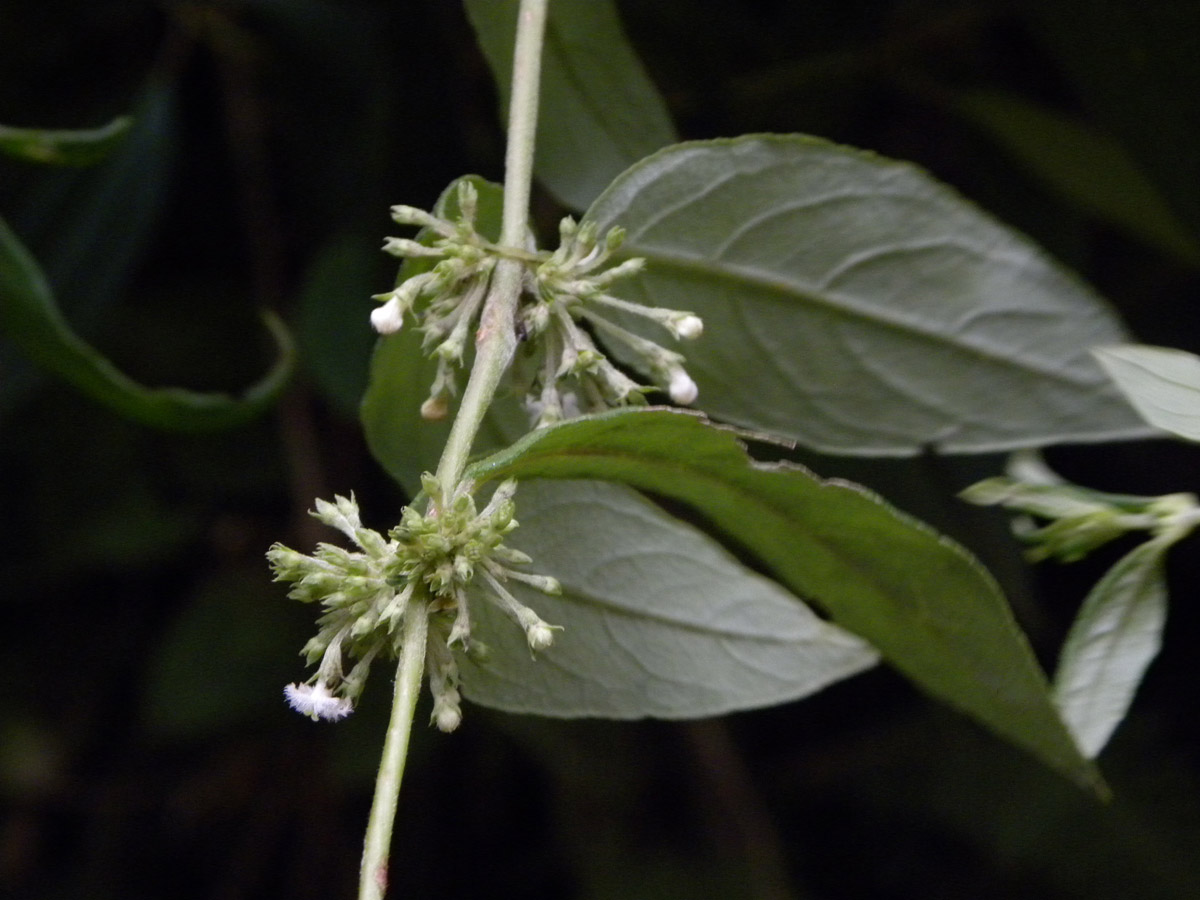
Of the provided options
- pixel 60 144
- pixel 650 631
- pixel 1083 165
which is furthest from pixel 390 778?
pixel 1083 165

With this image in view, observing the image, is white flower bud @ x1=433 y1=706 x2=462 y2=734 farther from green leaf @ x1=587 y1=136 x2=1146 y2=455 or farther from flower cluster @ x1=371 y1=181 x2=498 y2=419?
green leaf @ x1=587 y1=136 x2=1146 y2=455

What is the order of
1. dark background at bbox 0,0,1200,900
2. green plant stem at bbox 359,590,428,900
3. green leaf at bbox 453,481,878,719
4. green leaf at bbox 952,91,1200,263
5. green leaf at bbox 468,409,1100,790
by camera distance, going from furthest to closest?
dark background at bbox 0,0,1200,900 → green leaf at bbox 952,91,1200,263 → green leaf at bbox 453,481,878,719 → green leaf at bbox 468,409,1100,790 → green plant stem at bbox 359,590,428,900

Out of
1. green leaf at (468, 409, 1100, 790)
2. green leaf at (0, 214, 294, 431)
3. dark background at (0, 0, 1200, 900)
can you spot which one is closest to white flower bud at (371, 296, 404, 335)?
green leaf at (468, 409, 1100, 790)

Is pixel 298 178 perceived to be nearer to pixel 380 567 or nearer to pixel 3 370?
pixel 3 370

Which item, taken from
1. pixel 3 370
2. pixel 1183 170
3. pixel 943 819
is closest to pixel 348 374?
pixel 3 370

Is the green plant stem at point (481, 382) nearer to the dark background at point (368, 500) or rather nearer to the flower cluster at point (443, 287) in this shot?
the flower cluster at point (443, 287)
